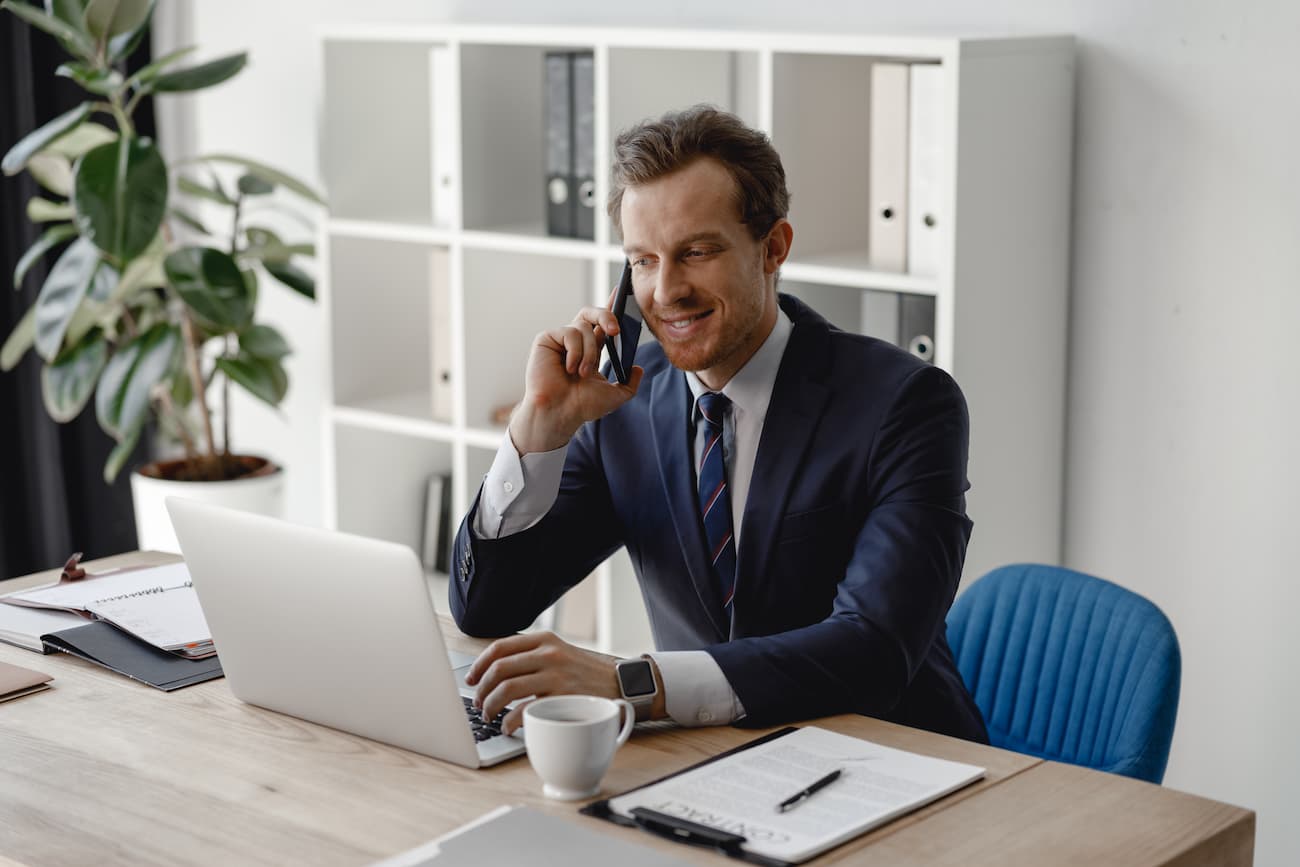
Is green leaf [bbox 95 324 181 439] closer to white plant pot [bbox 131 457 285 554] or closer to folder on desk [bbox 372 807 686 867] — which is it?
white plant pot [bbox 131 457 285 554]

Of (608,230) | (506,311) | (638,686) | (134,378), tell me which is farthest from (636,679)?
(134,378)

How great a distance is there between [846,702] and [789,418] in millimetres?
419

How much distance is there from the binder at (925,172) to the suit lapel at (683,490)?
2.59 feet

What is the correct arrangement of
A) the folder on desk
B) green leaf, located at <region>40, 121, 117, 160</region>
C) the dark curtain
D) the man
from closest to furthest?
the folder on desk
the man
green leaf, located at <region>40, 121, 117, 160</region>
the dark curtain

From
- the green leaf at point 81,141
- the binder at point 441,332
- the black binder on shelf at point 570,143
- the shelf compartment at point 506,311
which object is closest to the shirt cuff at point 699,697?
the black binder on shelf at point 570,143

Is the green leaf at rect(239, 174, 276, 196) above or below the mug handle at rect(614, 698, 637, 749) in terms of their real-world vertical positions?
above

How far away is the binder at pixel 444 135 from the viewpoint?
129 inches

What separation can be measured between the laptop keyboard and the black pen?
333 mm

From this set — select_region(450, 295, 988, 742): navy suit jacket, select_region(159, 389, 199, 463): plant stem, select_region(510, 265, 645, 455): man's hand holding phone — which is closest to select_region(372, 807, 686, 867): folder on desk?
select_region(450, 295, 988, 742): navy suit jacket

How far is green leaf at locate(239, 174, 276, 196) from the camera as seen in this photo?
3.52 metres

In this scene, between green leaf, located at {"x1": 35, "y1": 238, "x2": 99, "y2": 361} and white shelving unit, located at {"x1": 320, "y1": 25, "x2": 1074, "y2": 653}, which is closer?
white shelving unit, located at {"x1": 320, "y1": 25, "x2": 1074, "y2": 653}

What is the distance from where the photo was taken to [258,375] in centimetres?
352

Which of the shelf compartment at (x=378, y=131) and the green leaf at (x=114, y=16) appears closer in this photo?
the green leaf at (x=114, y=16)

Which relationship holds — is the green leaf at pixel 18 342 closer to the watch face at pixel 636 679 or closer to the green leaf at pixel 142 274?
the green leaf at pixel 142 274
